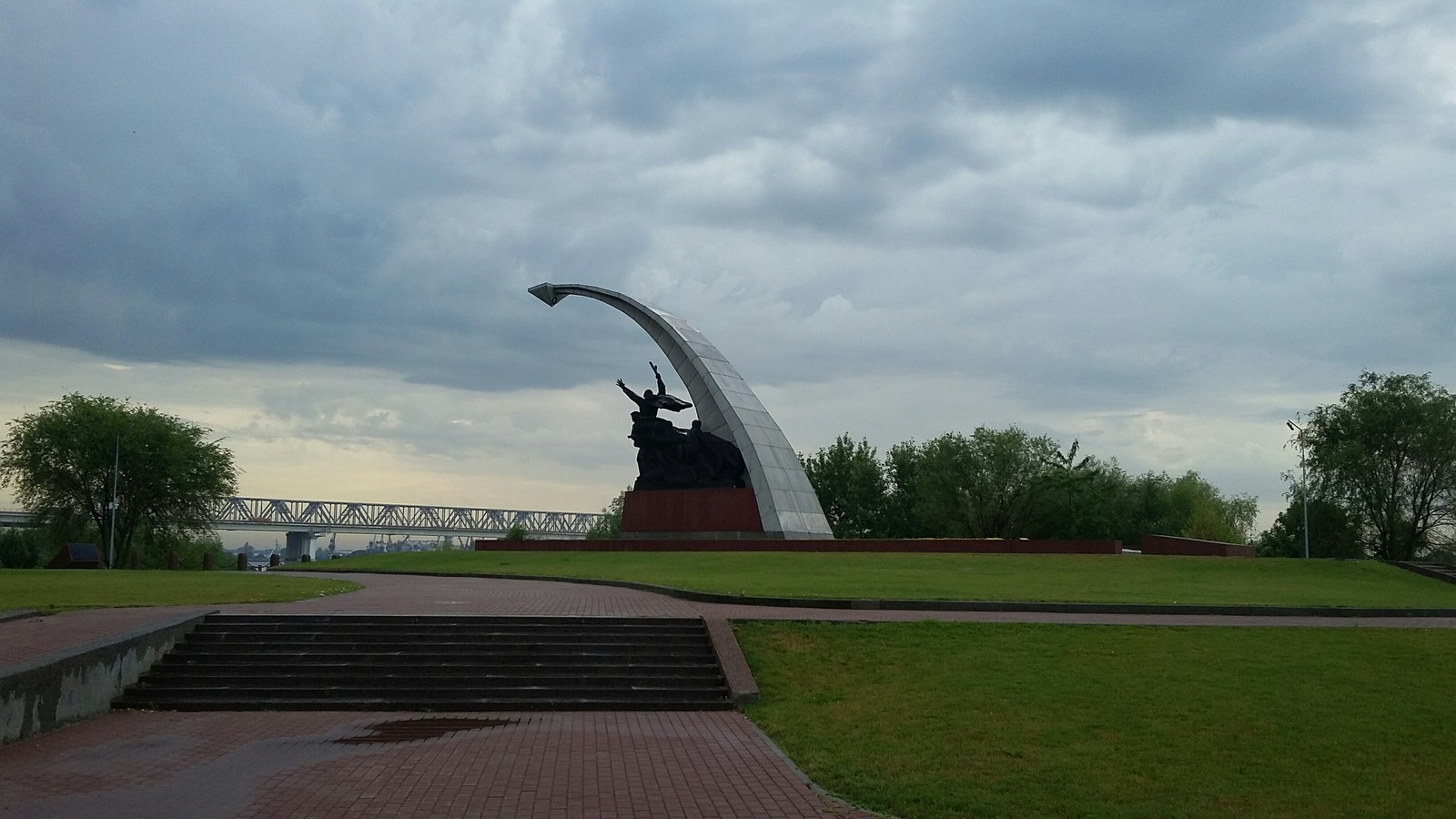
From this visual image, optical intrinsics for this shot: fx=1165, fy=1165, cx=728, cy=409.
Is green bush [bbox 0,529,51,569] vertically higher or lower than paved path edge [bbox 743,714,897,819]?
lower

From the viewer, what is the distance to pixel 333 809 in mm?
7680

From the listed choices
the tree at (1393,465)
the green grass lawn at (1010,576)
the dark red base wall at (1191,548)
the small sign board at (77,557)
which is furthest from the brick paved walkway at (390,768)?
the tree at (1393,465)

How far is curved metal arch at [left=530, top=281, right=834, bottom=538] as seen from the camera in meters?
Result: 36.8

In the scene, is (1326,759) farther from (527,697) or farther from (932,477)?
(932,477)

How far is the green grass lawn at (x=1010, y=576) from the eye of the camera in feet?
67.5

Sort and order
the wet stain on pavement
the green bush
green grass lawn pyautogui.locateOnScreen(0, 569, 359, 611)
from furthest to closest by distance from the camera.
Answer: the green bush → green grass lawn pyautogui.locateOnScreen(0, 569, 359, 611) → the wet stain on pavement

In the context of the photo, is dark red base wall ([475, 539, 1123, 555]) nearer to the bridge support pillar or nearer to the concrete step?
the concrete step

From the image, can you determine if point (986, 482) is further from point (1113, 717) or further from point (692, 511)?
point (1113, 717)

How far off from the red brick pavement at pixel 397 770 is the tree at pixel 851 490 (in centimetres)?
5757

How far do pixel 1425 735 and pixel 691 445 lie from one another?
98.1 ft

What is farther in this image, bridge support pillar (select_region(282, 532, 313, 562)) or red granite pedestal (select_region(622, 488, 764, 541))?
bridge support pillar (select_region(282, 532, 313, 562))

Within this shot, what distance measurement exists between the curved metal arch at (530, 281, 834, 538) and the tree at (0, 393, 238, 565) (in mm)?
22052

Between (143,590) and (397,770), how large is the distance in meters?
13.8

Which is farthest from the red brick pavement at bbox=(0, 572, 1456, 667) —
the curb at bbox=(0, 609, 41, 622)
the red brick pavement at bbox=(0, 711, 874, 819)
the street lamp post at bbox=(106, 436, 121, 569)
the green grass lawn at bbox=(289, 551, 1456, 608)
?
the street lamp post at bbox=(106, 436, 121, 569)
